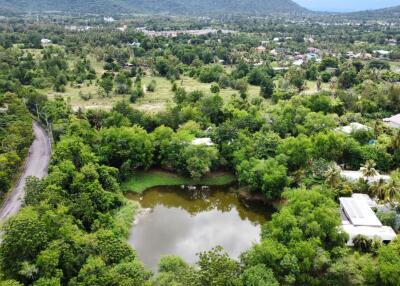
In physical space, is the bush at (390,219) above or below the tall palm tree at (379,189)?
below

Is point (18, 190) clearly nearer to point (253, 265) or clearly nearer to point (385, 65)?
point (253, 265)

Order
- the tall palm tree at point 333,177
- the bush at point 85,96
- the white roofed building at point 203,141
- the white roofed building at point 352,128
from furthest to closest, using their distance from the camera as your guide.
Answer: the bush at point 85,96 → the white roofed building at point 352,128 → the white roofed building at point 203,141 → the tall palm tree at point 333,177

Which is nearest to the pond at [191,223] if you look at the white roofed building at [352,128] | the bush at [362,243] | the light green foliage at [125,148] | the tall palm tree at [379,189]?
the light green foliage at [125,148]

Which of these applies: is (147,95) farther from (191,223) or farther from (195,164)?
(191,223)

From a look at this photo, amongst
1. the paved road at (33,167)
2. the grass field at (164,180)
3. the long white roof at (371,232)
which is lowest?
the grass field at (164,180)

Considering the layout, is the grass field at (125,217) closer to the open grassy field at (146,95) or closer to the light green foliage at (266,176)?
the light green foliage at (266,176)

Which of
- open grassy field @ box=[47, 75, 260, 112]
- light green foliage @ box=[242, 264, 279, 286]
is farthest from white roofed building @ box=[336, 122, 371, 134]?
light green foliage @ box=[242, 264, 279, 286]

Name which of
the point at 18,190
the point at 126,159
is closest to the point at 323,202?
the point at 126,159
